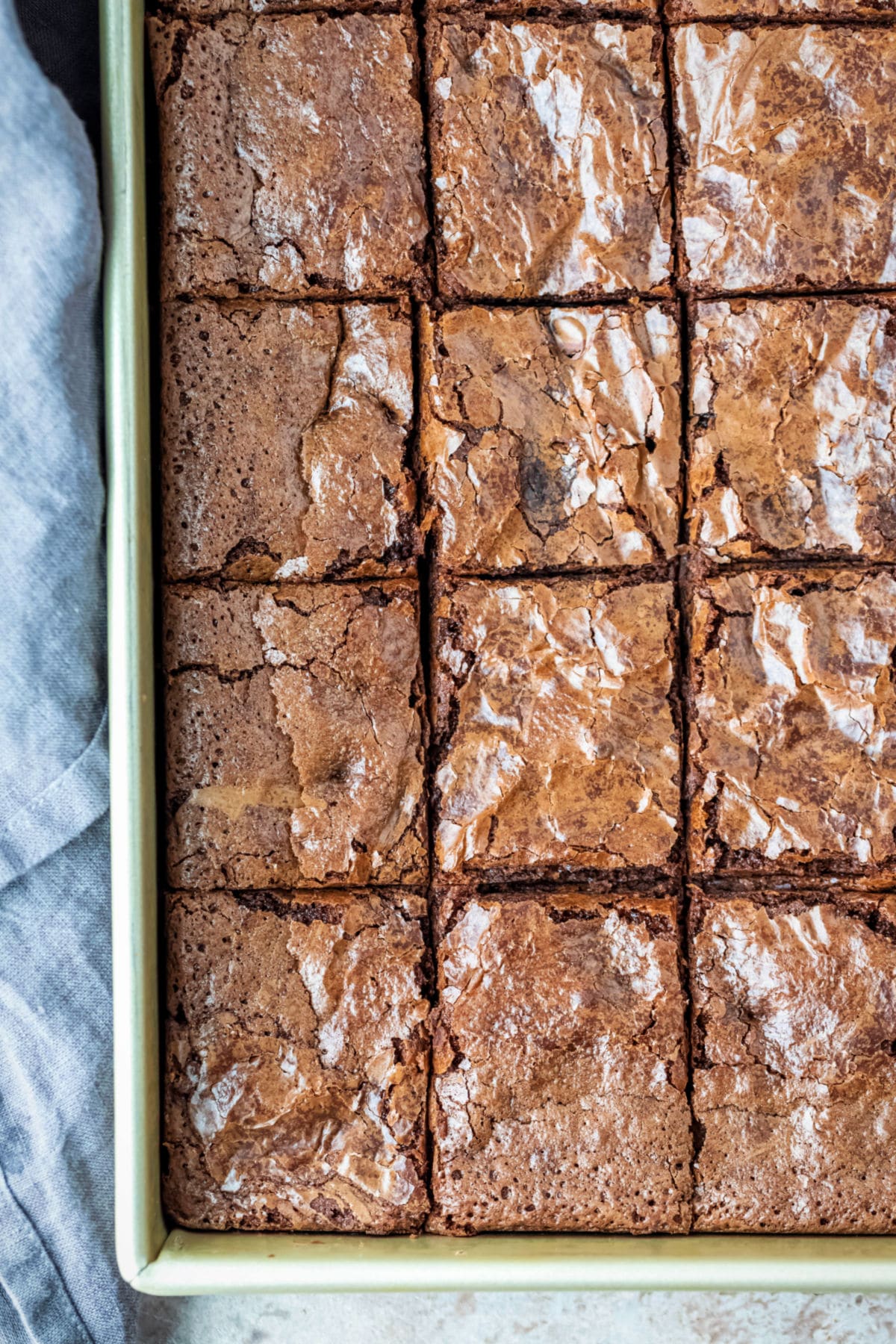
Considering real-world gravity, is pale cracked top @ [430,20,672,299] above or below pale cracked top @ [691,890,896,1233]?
above

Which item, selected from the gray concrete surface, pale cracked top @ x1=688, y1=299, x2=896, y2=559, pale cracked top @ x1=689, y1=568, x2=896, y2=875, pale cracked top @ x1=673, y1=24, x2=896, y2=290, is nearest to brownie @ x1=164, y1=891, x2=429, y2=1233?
the gray concrete surface

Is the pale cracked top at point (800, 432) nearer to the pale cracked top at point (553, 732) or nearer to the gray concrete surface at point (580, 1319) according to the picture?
the pale cracked top at point (553, 732)

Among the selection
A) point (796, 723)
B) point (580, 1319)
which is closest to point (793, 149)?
point (796, 723)

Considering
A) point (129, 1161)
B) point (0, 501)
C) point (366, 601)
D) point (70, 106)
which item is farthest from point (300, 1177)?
point (70, 106)

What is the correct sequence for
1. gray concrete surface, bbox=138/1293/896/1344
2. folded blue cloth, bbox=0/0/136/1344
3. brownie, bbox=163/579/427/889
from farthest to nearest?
1. gray concrete surface, bbox=138/1293/896/1344
2. brownie, bbox=163/579/427/889
3. folded blue cloth, bbox=0/0/136/1344

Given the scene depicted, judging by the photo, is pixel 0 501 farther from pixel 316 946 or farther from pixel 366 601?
pixel 316 946

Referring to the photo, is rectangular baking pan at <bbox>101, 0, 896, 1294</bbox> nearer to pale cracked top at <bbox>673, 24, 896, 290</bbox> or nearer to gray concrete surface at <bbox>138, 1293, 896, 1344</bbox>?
gray concrete surface at <bbox>138, 1293, 896, 1344</bbox>

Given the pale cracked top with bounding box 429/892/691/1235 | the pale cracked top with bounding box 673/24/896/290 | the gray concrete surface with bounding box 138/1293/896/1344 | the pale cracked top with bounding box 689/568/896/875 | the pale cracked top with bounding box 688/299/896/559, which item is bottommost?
the gray concrete surface with bounding box 138/1293/896/1344
